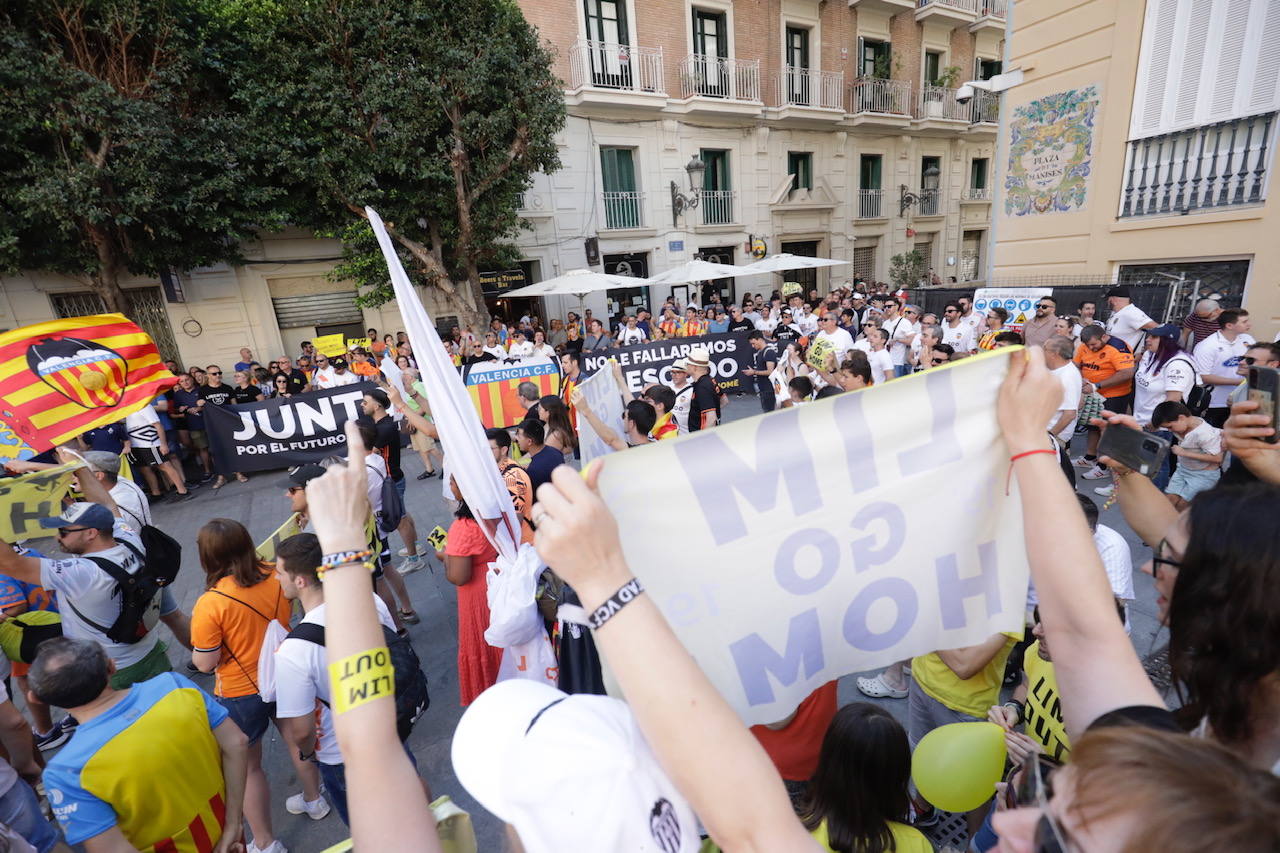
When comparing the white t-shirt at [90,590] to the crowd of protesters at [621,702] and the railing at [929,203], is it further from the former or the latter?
the railing at [929,203]

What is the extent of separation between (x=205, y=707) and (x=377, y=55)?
12.5 meters

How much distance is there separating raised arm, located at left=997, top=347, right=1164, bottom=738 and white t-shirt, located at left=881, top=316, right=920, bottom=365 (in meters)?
7.93

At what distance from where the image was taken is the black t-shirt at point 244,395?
9188mm

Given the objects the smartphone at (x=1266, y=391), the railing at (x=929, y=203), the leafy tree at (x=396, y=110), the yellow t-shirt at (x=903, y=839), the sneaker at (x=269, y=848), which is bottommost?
the sneaker at (x=269, y=848)

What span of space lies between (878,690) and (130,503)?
535cm

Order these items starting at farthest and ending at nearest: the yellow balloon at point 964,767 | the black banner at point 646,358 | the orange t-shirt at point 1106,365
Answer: the black banner at point 646,358 → the orange t-shirt at point 1106,365 → the yellow balloon at point 964,767

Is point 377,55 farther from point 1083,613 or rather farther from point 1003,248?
point 1083,613

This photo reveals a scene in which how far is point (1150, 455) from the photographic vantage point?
70.2 inches

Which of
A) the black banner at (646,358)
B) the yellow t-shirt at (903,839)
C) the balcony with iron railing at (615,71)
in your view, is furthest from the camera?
the balcony with iron railing at (615,71)

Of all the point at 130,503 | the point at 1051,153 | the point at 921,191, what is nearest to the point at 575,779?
the point at 130,503

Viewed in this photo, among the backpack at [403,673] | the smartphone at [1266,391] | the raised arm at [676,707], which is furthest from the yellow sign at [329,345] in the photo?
the smartphone at [1266,391]

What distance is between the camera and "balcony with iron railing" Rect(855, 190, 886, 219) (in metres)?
21.4

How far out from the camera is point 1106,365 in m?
6.14

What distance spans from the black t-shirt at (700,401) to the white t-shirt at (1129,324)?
5673 millimetres
